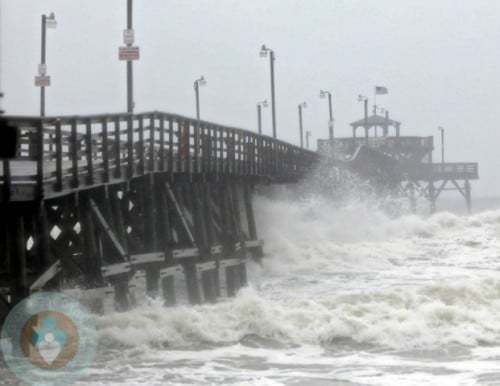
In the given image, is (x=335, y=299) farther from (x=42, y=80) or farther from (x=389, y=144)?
(x=389, y=144)

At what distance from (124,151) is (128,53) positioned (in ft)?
23.9

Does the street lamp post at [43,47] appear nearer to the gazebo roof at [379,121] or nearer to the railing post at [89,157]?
the railing post at [89,157]

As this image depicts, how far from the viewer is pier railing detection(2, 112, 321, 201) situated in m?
17.1

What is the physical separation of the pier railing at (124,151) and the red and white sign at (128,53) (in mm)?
2508

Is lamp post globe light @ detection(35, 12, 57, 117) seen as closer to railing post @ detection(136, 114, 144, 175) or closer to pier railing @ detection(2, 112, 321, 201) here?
pier railing @ detection(2, 112, 321, 201)

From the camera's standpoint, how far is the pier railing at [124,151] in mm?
17094

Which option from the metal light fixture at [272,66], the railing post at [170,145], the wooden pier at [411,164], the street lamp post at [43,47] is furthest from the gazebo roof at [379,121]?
the railing post at [170,145]

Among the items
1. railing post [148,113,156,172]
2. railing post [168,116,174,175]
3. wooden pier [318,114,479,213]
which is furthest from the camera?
wooden pier [318,114,479,213]

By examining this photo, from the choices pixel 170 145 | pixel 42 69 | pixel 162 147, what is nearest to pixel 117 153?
pixel 162 147

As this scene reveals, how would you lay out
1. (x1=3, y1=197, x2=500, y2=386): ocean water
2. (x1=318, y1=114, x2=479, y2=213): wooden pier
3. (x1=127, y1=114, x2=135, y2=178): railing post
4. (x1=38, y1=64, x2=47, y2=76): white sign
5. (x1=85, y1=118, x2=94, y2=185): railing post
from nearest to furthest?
(x1=3, y1=197, x2=500, y2=386): ocean water → (x1=85, y1=118, x2=94, y2=185): railing post → (x1=127, y1=114, x2=135, y2=178): railing post → (x1=38, y1=64, x2=47, y2=76): white sign → (x1=318, y1=114, x2=479, y2=213): wooden pier

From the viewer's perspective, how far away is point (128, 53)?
92.1 ft

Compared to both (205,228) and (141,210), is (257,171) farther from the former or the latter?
(141,210)

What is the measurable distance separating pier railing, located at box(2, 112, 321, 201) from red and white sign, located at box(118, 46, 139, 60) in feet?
8.23

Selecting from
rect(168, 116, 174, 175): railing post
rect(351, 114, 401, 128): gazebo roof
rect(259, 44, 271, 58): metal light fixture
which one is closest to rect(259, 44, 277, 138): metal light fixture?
rect(259, 44, 271, 58): metal light fixture
